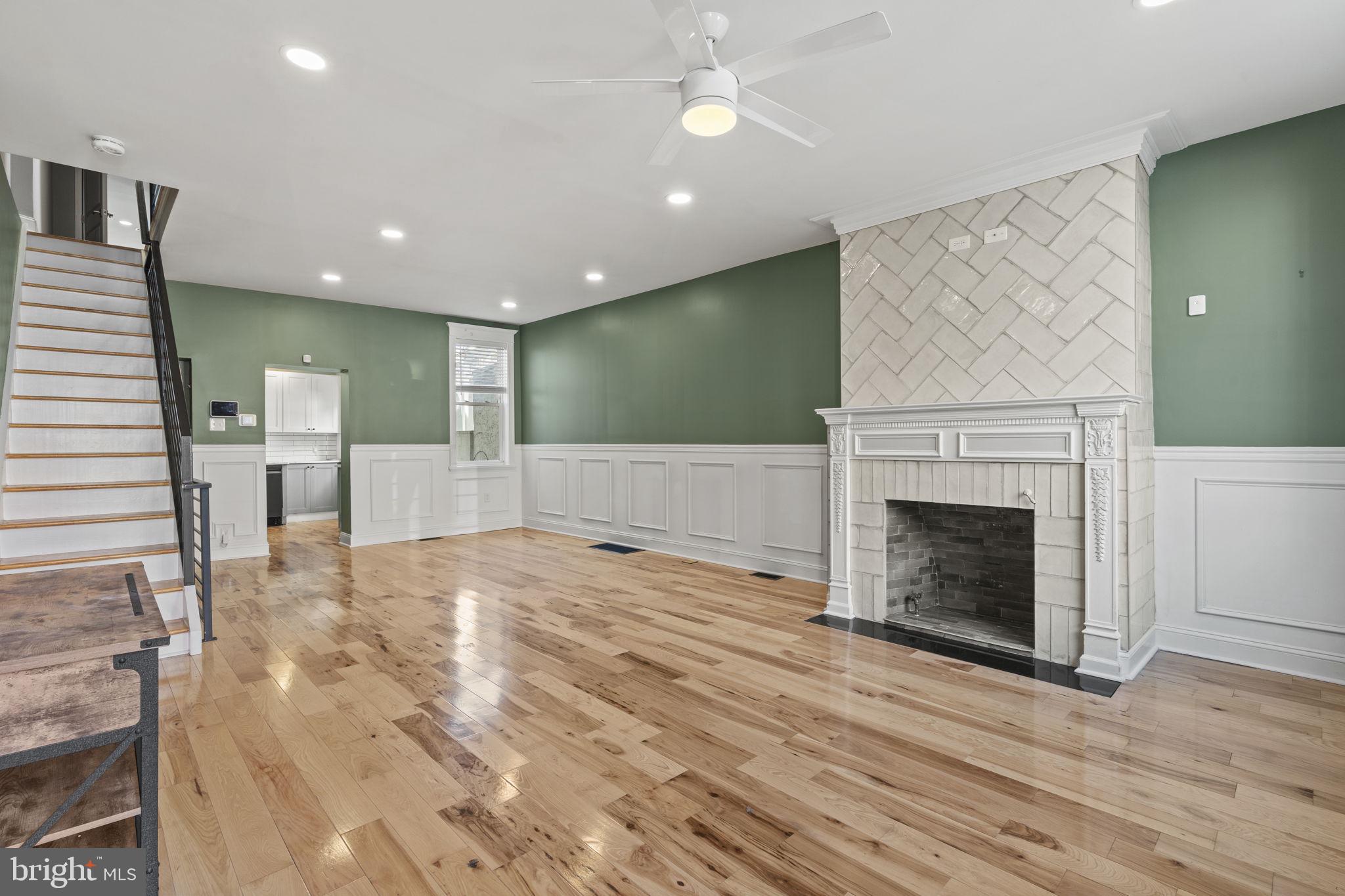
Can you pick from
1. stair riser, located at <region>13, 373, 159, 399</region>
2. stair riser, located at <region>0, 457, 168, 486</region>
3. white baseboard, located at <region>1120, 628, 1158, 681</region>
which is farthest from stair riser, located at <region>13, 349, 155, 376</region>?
white baseboard, located at <region>1120, 628, 1158, 681</region>

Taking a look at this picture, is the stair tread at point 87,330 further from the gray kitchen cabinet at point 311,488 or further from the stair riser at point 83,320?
the gray kitchen cabinet at point 311,488

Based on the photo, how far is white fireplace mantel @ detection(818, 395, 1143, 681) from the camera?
3.01 m

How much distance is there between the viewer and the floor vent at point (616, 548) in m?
6.26

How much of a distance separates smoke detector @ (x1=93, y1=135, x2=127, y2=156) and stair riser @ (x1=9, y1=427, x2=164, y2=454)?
179 centimetres

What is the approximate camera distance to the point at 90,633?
127 centimetres

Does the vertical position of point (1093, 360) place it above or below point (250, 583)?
above

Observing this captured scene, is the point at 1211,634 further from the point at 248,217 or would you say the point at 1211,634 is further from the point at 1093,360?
the point at 248,217

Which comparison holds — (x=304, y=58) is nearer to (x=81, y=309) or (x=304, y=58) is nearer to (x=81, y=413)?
(x=81, y=413)

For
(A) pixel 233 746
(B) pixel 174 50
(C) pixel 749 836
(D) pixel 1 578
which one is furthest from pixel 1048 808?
(B) pixel 174 50

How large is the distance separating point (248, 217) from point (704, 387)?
363 cm

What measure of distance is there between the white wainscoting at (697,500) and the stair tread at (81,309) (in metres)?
4.00

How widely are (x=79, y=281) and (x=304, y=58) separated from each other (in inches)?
160

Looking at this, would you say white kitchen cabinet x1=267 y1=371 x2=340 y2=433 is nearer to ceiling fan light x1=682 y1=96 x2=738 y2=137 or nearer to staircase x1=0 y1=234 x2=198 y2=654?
staircase x1=0 y1=234 x2=198 y2=654

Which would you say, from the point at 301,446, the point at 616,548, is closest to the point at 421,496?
the point at 616,548
